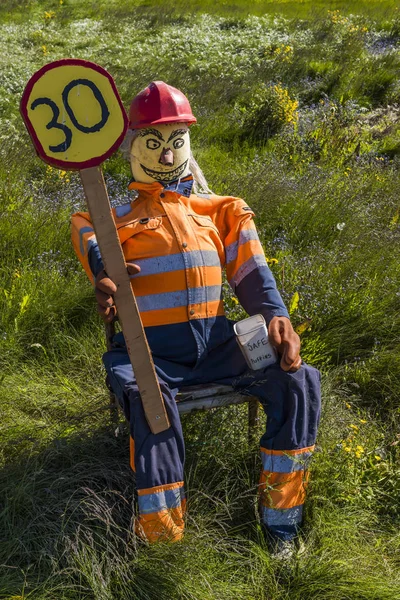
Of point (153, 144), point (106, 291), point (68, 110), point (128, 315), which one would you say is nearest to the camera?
point (68, 110)

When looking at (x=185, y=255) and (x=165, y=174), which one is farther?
(x=165, y=174)

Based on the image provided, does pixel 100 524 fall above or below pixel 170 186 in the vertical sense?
below

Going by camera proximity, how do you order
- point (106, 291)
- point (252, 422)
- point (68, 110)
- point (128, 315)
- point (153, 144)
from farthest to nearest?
point (252, 422)
point (153, 144)
point (106, 291)
point (128, 315)
point (68, 110)

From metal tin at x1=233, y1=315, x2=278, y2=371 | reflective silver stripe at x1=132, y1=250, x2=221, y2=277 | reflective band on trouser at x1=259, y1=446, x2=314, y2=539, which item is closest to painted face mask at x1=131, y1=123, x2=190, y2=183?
reflective silver stripe at x1=132, y1=250, x2=221, y2=277

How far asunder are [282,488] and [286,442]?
17cm

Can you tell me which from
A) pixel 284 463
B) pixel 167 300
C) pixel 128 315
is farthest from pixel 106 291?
pixel 284 463

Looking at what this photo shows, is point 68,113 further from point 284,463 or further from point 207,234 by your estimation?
point 284,463

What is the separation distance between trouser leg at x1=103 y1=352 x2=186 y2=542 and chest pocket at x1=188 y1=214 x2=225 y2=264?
64 centimetres

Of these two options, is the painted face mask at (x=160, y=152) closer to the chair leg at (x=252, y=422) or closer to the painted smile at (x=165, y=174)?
the painted smile at (x=165, y=174)

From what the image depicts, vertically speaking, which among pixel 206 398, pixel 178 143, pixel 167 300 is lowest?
pixel 206 398

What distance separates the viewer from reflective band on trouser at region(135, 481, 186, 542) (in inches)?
88.5

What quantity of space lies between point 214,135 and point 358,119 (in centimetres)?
188

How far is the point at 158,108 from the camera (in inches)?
103

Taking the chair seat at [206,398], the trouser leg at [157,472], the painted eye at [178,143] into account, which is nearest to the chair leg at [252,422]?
the chair seat at [206,398]
